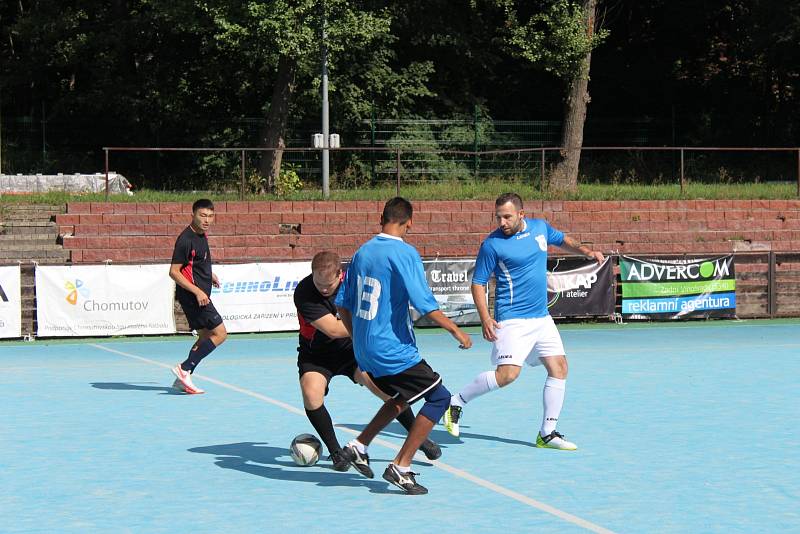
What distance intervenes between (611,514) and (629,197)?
22.2 meters

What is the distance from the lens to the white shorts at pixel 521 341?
9.63m

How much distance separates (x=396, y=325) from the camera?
7949mm

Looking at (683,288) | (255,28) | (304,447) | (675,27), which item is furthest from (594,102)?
(304,447)

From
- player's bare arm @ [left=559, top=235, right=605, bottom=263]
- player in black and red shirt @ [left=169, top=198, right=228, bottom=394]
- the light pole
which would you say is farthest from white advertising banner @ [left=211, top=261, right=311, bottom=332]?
player's bare arm @ [left=559, top=235, right=605, bottom=263]

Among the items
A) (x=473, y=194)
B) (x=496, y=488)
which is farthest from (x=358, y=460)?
(x=473, y=194)

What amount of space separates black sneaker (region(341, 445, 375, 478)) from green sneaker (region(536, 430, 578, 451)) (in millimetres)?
1896

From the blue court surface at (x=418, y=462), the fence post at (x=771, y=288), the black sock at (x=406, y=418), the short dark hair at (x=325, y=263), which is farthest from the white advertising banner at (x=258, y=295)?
the short dark hair at (x=325, y=263)

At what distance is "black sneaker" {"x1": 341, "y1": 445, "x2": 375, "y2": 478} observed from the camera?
8180mm

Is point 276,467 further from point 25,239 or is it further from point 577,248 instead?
point 25,239

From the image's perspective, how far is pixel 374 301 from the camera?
7.89 m

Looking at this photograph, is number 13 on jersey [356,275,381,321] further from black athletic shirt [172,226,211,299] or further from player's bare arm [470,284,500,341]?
black athletic shirt [172,226,211,299]

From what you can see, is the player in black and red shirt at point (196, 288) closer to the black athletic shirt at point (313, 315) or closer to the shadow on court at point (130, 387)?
the shadow on court at point (130, 387)

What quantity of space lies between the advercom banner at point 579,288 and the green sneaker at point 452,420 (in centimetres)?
1175

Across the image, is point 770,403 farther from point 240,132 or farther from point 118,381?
point 240,132
